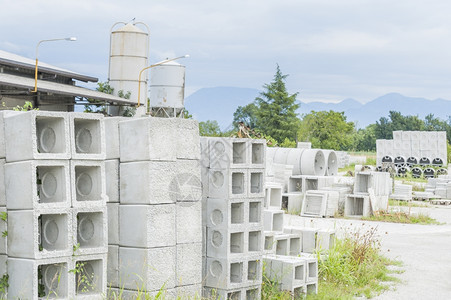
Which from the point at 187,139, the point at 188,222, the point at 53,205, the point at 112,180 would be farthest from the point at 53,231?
the point at 187,139

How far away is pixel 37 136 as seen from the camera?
6594 mm

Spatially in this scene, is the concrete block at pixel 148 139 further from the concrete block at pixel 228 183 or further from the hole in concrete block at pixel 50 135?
the concrete block at pixel 228 183

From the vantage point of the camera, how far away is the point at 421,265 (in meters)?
13.2

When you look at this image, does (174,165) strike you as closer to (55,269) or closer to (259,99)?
(55,269)

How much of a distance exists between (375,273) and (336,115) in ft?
194

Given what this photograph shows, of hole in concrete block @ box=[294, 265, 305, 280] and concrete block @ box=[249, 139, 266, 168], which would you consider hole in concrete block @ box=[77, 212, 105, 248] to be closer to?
concrete block @ box=[249, 139, 266, 168]

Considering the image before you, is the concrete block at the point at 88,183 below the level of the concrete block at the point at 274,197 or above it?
above

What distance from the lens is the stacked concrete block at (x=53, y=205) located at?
6.23 metres

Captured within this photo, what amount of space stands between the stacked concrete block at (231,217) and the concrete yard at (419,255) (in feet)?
9.46

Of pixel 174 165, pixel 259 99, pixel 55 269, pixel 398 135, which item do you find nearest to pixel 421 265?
pixel 174 165

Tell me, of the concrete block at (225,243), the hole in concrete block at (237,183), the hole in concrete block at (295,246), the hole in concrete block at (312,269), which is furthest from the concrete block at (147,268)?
the hole in concrete block at (295,246)

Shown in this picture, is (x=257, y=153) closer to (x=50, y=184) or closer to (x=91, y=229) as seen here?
(x=91, y=229)

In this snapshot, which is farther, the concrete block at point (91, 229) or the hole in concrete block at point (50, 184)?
the concrete block at point (91, 229)

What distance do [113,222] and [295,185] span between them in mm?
17429
